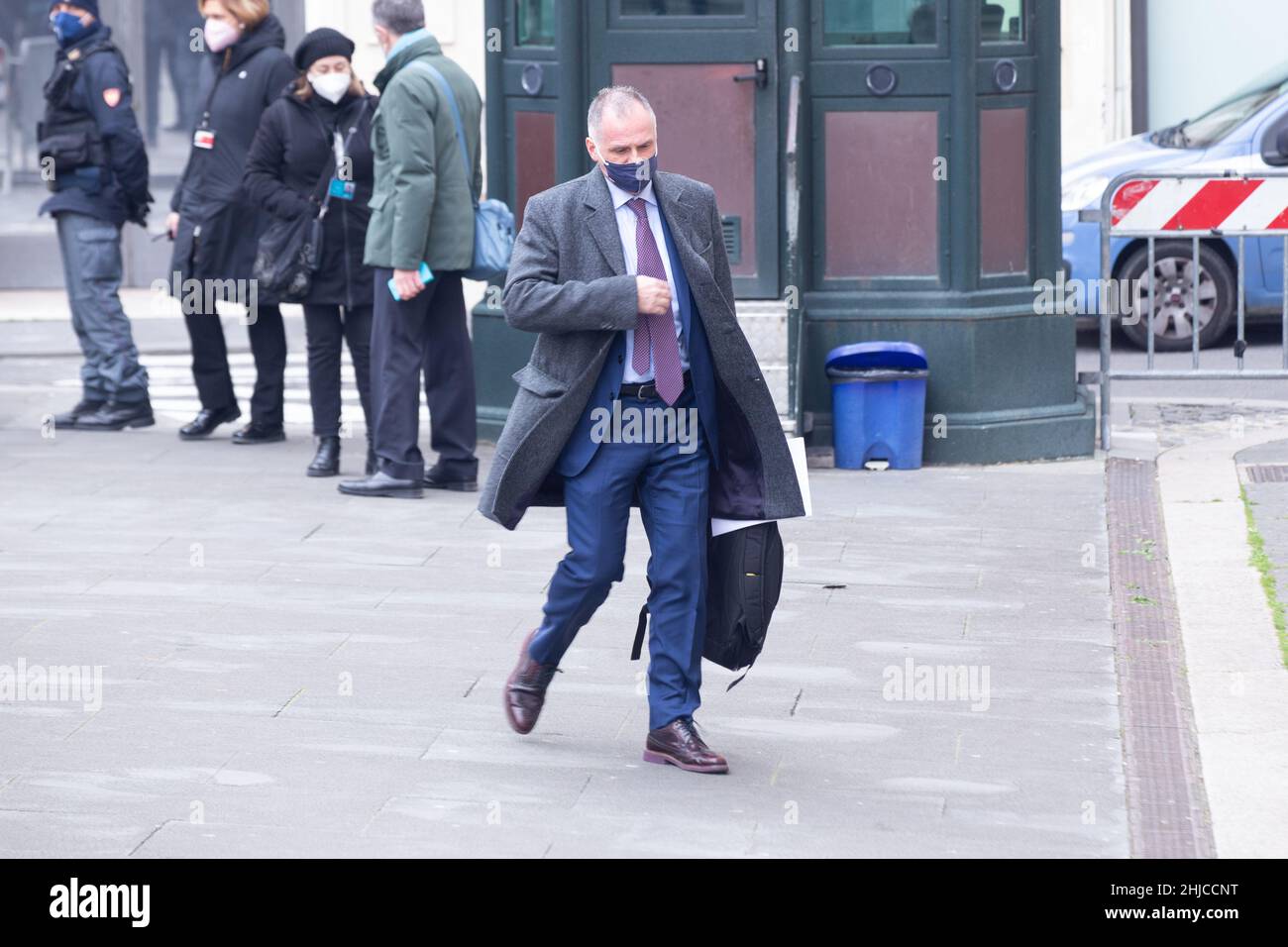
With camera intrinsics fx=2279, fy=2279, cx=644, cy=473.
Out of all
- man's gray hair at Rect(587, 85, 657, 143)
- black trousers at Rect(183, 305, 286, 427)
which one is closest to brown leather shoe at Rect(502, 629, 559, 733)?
man's gray hair at Rect(587, 85, 657, 143)

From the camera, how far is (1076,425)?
32.5 ft

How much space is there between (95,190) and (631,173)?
5.85 metres

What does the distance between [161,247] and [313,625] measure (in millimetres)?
10696

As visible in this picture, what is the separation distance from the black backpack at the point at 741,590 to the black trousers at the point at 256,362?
16.3 feet

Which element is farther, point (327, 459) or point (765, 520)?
point (327, 459)

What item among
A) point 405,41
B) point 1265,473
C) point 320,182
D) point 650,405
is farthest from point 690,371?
point 1265,473

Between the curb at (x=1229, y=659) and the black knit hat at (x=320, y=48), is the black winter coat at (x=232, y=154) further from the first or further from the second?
the curb at (x=1229, y=659)

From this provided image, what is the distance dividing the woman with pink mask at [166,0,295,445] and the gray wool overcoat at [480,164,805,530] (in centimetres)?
453

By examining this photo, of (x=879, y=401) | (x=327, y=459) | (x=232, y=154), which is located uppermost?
(x=232, y=154)

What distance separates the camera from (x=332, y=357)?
9.55m

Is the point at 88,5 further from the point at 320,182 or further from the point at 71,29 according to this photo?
the point at 320,182

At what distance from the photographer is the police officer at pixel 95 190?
34.2 feet

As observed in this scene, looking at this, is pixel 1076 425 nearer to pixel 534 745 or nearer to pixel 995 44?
pixel 995 44

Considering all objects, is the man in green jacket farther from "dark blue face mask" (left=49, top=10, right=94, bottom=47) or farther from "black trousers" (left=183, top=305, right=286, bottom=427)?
"dark blue face mask" (left=49, top=10, right=94, bottom=47)
